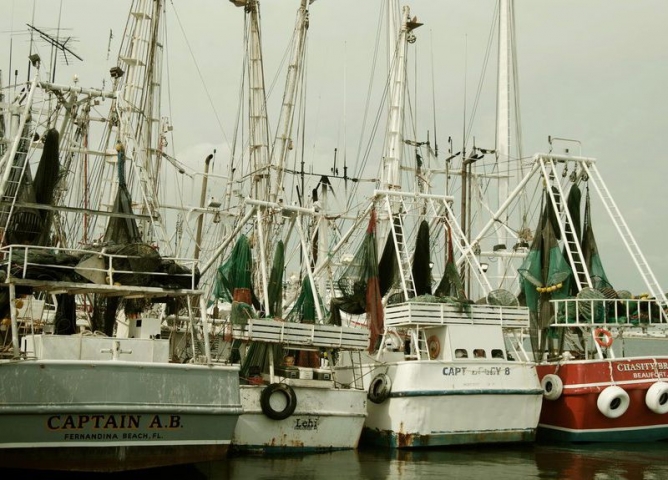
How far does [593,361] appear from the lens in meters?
22.9

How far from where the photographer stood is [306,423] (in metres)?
19.8

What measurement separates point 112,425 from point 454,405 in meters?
9.19

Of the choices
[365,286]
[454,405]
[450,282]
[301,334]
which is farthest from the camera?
[450,282]

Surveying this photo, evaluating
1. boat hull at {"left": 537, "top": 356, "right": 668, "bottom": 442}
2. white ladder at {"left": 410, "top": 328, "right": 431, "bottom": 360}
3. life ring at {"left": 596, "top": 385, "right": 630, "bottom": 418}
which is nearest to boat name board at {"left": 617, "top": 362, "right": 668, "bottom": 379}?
boat hull at {"left": 537, "top": 356, "right": 668, "bottom": 442}

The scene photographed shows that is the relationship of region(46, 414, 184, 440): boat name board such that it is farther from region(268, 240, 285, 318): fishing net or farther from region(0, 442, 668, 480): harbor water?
region(268, 240, 285, 318): fishing net

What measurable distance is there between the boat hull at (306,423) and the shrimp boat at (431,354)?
150 cm

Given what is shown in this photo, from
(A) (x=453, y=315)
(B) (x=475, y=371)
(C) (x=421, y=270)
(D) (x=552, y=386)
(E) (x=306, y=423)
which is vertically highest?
(C) (x=421, y=270)

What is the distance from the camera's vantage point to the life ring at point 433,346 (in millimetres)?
22672

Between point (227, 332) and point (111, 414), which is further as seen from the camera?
point (227, 332)

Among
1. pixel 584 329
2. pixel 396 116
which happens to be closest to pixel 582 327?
pixel 584 329

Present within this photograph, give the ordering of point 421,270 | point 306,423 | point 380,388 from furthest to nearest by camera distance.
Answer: point 421,270
point 380,388
point 306,423

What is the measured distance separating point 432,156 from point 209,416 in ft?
92.9

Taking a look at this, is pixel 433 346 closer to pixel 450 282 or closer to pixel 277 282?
pixel 450 282

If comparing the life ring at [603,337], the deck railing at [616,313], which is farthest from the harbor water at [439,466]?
the deck railing at [616,313]
